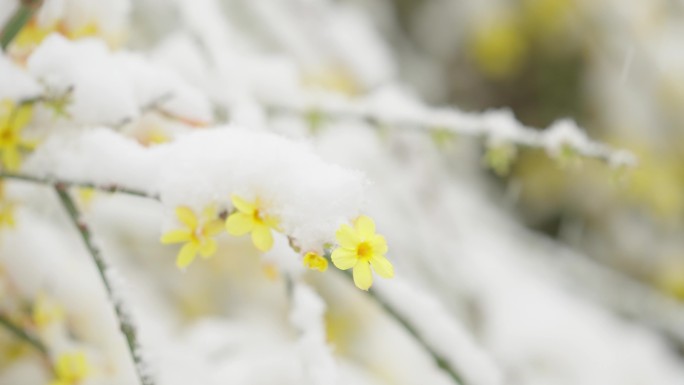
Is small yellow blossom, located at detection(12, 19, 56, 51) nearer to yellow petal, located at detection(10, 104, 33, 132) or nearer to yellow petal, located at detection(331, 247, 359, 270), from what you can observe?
yellow petal, located at detection(10, 104, 33, 132)

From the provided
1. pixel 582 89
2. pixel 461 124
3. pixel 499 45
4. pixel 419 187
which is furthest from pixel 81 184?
pixel 582 89

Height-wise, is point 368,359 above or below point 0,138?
above

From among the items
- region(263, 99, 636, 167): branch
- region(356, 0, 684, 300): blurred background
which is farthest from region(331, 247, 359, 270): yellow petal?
region(356, 0, 684, 300): blurred background

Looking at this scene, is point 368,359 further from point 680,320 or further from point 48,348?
point 680,320

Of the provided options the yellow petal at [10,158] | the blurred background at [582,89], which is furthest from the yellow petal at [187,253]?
the blurred background at [582,89]

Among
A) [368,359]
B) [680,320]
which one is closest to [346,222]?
[368,359]
